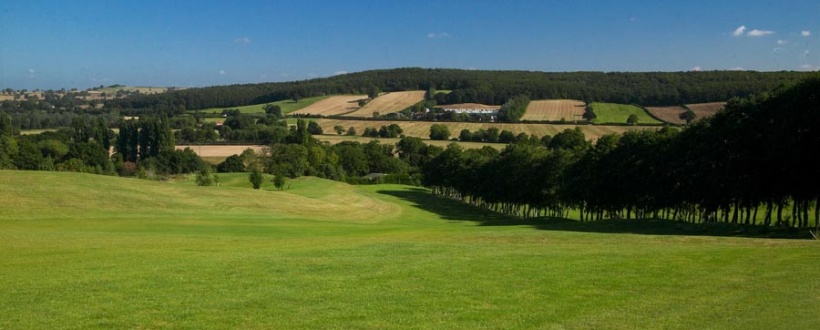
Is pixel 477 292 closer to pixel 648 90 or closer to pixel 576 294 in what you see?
pixel 576 294

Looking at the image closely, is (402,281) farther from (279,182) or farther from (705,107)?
(705,107)

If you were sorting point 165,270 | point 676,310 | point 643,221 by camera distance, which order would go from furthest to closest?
1. point 643,221
2. point 165,270
3. point 676,310

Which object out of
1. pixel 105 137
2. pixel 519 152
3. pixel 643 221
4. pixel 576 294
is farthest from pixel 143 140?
pixel 576 294

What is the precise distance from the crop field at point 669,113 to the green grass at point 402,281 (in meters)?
112

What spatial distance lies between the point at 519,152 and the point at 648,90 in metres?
96.7

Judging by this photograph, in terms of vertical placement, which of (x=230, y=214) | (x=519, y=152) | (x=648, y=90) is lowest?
(x=230, y=214)

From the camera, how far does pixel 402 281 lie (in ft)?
69.5

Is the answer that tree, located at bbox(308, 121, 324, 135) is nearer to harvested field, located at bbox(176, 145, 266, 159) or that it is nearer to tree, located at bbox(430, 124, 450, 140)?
harvested field, located at bbox(176, 145, 266, 159)

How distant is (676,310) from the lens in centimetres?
1709

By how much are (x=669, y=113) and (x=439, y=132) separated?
195ft

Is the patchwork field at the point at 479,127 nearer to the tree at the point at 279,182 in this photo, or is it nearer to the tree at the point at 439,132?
the tree at the point at 439,132

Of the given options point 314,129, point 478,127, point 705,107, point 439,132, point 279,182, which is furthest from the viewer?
point 314,129

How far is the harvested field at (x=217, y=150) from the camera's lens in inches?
5925

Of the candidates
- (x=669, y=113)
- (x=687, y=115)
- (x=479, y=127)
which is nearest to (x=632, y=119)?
(x=669, y=113)
